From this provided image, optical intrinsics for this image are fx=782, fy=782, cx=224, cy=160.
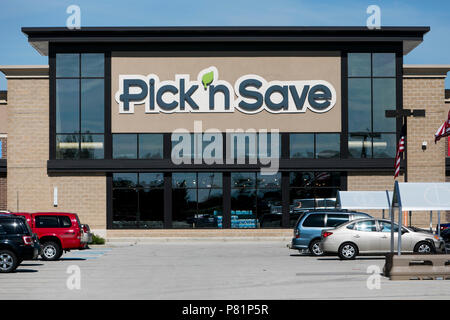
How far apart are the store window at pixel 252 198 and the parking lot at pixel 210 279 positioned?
13727mm

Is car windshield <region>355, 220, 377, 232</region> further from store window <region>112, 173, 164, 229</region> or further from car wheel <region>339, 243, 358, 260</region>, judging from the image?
store window <region>112, 173, 164, 229</region>

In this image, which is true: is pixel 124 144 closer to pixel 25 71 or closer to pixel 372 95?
pixel 25 71

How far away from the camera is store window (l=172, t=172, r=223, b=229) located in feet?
158

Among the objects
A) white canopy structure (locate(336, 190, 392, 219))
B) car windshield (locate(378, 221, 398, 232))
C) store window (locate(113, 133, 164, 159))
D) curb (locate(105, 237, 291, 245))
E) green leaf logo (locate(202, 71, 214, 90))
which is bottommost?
curb (locate(105, 237, 291, 245))

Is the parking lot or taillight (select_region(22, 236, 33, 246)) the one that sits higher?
taillight (select_region(22, 236, 33, 246))

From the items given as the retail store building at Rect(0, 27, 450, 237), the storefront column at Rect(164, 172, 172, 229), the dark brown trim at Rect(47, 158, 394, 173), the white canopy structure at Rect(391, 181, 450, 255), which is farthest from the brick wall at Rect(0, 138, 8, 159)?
the white canopy structure at Rect(391, 181, 450, 255)

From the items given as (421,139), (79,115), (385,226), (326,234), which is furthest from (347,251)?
(79,115)

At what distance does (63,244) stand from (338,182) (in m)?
22.2

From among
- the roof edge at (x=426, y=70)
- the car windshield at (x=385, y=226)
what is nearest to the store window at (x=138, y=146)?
the roof edge at (x=426, y=70)

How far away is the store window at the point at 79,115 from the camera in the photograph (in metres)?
48.1

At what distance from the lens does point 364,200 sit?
122 feet

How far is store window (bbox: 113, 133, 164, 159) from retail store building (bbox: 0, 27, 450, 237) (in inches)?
2.8

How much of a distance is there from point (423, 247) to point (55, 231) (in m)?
14.4
